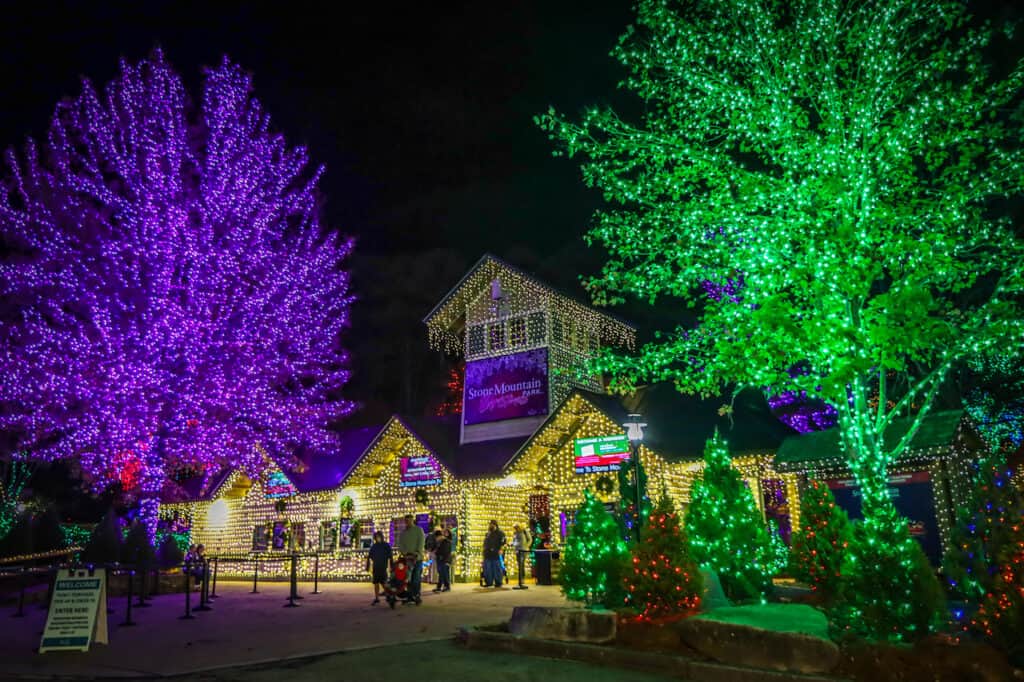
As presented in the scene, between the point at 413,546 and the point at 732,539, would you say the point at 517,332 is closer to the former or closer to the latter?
the point at 413,546

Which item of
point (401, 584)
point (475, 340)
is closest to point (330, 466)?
point (475, 340)

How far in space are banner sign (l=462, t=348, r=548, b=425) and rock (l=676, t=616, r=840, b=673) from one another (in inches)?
598

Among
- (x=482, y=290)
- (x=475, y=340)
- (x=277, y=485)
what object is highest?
(x=482, y=290)

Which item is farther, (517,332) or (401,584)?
(517,332)

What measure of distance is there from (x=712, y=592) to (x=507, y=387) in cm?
1464

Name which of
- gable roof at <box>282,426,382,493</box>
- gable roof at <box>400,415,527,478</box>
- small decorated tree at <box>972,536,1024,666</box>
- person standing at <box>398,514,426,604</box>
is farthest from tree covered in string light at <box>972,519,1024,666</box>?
gable roof at <box>282,426,382,493</box>

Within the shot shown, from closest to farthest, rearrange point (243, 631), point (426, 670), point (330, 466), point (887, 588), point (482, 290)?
point (887, 588) < point (426, 670) < point (243, 631) < point (482, 290) < point (330, 466)

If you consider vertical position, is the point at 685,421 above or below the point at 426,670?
above

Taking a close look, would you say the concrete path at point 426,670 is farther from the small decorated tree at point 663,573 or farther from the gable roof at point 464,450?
the gable roof at point 464,450

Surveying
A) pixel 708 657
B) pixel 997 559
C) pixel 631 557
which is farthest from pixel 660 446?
pixel 997 559

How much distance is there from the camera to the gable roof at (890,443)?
15.3m

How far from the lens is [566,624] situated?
8.85 m

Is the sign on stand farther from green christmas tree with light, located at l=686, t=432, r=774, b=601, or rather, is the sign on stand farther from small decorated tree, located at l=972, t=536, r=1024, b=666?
small decorated tree, located at l=972, t=536, r=1024, b=666

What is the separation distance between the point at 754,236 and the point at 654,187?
205cm
